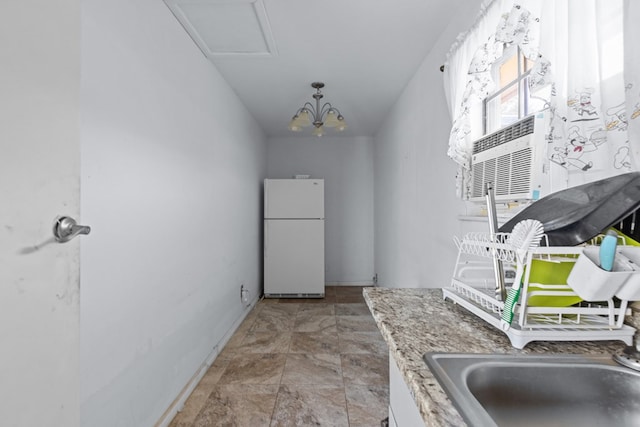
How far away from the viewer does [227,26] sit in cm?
193

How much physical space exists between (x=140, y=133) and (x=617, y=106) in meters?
1.78

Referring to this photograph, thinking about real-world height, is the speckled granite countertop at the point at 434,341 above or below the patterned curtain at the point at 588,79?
below

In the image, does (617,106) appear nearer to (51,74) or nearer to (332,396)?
(51,74)

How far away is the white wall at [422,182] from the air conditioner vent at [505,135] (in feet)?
1.18

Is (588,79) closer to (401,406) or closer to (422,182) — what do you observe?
(401,406)

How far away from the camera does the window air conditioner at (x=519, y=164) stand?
107cm

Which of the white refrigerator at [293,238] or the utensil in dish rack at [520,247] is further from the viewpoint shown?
the white refrigerator at [293,238]

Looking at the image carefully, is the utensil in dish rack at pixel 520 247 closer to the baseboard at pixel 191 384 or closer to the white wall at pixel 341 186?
the baseboard at pixel 191 384

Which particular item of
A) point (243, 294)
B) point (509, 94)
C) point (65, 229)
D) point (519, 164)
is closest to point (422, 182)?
point (509, 94)

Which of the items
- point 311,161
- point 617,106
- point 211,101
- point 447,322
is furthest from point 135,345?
point 311,161

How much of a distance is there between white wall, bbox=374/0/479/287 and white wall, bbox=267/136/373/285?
1014mm

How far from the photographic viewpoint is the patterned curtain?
0.71 m

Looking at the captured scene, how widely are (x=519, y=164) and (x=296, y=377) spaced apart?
1888 millimetres

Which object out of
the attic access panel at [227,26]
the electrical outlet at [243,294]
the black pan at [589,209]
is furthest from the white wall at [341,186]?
the black pan at [589,209]
